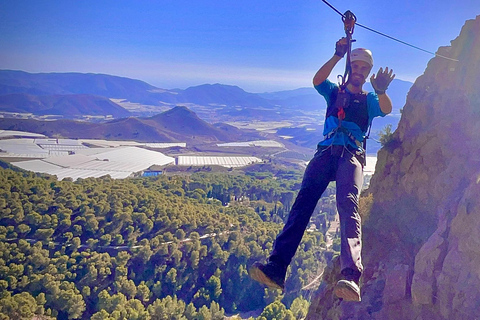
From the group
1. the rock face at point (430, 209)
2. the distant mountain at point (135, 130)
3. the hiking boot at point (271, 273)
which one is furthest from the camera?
the distant mountain at point (135, 130)

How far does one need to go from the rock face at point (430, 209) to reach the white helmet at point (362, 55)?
5.10 m

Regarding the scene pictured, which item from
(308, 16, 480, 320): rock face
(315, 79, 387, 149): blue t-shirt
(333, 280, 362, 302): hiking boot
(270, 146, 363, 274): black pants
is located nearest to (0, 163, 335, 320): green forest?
(308, 16, 480, 320): rock face

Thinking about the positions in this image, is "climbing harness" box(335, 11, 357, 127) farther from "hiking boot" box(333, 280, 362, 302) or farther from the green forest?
the green forest

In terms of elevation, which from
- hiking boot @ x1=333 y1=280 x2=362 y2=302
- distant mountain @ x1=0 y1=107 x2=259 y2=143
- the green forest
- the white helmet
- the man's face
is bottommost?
the green forest

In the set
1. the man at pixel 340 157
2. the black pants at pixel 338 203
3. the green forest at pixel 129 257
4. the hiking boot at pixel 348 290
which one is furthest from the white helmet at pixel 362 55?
the green forest at pixel 129 257

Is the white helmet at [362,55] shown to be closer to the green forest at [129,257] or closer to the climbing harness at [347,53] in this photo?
the climbing harness at [347,53]

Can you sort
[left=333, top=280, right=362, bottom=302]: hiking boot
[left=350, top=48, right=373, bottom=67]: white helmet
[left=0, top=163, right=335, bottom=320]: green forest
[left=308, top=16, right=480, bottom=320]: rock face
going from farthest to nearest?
1. [left=0, top=163, right=335, bottom=320]: green forest
2. [left=308, top=16, right=480, bottom=320]: rock face
3. [left=350, top=48, right=373, bottom=67]: white helmet
4. [left=333, top=280, right=362, bottom=302]: hiking boot

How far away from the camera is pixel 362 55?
610cm

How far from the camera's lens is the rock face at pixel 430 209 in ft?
28.1

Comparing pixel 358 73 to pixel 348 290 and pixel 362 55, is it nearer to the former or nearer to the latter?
pixel 362 55

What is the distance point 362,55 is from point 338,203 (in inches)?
103

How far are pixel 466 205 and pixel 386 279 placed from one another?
3.25 metres

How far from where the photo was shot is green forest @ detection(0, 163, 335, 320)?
36.1 metres

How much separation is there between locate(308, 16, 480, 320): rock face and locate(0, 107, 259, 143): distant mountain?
151m
